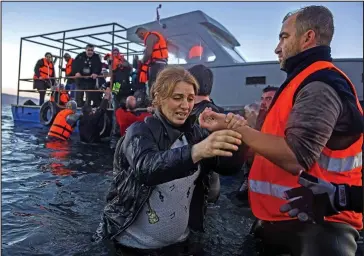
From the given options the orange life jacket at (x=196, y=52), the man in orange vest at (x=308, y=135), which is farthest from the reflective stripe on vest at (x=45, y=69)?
the man in orange vest at (x=308, y=135)

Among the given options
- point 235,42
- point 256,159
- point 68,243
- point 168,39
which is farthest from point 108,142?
point 256,159

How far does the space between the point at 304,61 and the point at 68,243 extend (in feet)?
8.25

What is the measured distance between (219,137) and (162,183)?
600mm

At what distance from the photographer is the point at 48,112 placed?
39.6ft

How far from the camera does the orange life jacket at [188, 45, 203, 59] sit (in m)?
9.31

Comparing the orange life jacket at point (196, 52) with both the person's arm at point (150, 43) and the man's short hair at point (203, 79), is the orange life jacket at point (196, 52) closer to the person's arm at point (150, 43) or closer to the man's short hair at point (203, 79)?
the person's arm at point (150, 43)

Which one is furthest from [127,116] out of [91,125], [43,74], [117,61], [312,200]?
[43,74]

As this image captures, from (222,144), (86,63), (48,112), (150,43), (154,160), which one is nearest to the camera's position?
(222,144)

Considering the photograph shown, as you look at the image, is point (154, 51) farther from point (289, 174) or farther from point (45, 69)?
point (45, 69)

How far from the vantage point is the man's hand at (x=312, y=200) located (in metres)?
1.63

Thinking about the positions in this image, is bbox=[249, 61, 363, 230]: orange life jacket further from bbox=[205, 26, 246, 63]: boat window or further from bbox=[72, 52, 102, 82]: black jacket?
bbox=[72, 52, 102, 82]: black jacket

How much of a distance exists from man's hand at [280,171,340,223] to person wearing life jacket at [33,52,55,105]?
13.1 metres

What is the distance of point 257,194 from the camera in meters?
2.08

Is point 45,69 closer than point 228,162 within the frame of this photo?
No
